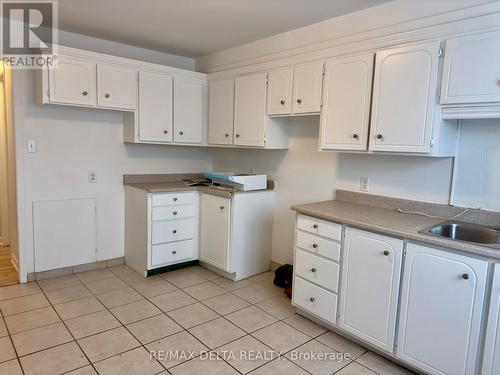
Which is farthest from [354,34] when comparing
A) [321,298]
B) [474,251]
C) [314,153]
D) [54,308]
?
[54,308]

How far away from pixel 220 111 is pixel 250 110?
19.4 inches

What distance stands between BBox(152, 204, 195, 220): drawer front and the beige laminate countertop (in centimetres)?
144

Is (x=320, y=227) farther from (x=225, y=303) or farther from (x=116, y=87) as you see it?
(x=116, y=87)

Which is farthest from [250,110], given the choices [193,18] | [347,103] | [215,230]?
[215,230]

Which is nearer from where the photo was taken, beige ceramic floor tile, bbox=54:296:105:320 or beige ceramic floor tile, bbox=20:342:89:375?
beige ceramic floor tile, bbox=20:342:89:375

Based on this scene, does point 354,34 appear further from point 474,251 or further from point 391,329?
point 391,329

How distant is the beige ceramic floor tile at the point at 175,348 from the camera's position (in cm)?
220

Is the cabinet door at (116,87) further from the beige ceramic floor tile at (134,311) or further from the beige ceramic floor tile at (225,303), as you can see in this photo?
the beige ceramic floor tile at (225,303)

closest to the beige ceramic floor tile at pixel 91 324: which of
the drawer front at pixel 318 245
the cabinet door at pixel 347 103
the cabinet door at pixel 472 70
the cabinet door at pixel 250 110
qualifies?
the drawer front at pixel 318 245

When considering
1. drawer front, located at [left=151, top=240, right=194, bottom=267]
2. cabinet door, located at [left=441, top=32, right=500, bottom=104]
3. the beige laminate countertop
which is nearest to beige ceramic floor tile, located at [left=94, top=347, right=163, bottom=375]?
drawer front, located at [left=151, top=240, right=194, bottom=267]

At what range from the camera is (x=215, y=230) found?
356 cm

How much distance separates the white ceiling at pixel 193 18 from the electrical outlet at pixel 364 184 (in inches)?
52.2

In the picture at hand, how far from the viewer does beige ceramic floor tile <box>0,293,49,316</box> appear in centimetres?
274

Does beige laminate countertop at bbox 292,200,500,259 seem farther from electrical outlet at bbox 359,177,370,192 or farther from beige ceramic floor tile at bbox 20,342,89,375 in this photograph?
beige ceramic floor tile at bbox 20,342,89,375
